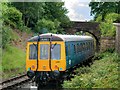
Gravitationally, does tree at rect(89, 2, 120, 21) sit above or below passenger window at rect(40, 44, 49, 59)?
above

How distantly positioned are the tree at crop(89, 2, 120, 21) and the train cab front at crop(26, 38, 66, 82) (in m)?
19.7

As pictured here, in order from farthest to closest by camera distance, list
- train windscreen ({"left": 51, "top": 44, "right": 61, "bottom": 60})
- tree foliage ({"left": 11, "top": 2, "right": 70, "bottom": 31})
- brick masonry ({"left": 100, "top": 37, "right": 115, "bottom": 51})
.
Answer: tree foliage ({"left": 11, "top": 2, "right": 70, "bottom": 31})
brick masonry ({"left": 100, "top": 37, "right": 115, "bottom": 51})
train windscreen ({"left": 51, "top": 44, "right": 61, "bottom": 60})

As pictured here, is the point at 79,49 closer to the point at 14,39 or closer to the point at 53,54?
the point at 53,54

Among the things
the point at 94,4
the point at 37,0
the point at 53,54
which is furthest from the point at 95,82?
the point at 94,4

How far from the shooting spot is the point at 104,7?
45250 millimetres

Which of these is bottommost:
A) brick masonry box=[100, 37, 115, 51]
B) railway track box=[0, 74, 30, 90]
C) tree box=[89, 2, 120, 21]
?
railway track box=[0, 74, 30, 90]

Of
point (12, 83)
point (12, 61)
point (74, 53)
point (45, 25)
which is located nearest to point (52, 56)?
point (12, 83)

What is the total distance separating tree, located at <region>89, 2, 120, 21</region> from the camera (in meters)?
40.7

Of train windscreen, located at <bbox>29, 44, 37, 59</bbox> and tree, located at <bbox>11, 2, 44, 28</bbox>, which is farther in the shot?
tree, located at <bbox>11, 2, 44, 28</bbox>

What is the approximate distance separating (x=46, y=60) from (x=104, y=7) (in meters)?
28.0

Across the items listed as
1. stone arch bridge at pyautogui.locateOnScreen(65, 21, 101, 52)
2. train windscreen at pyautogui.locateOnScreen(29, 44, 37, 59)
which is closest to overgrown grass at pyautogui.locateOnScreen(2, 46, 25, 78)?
train windscreen at pyautogui.locateOnScreen(29, 44, 37, 59)

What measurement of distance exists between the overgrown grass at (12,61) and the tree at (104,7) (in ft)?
40.7

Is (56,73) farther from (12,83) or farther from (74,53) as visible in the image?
(74,53)

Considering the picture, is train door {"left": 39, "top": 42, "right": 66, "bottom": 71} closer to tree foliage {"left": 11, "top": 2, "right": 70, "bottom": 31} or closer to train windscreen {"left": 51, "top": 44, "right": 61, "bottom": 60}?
train windscreen {"left": 51, "top": 44, "right": 61, "bottom": 60}
